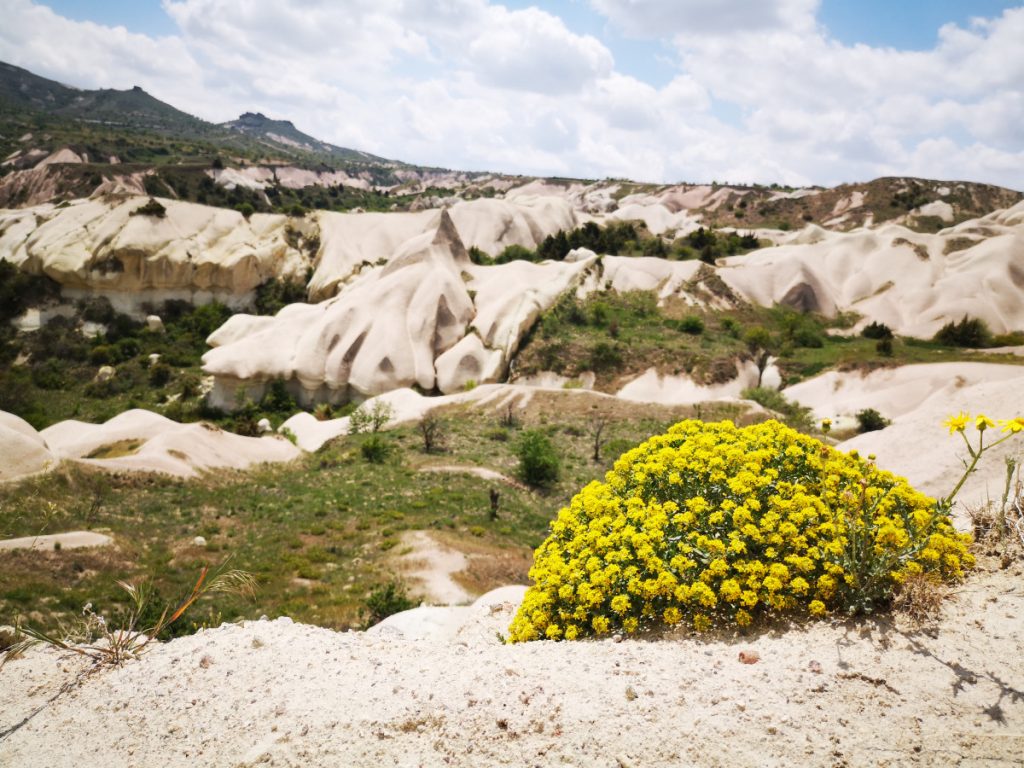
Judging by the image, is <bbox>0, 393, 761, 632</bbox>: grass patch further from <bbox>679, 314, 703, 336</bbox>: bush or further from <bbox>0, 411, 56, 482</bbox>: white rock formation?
<bbox>679, 314, 703, 336</bbox>: bush

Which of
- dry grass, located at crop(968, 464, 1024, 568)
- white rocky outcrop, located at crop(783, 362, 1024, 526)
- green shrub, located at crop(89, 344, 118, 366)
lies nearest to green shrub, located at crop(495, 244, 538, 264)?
white rocky outcrop, located at crop(783, 362, 1024, 526)

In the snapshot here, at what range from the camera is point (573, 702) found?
4707 millimetres

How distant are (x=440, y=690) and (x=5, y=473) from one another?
1958 cm

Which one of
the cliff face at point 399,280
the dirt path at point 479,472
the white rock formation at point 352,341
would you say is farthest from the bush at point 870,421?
the white rock formation at point 352,341

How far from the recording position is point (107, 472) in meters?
20.2

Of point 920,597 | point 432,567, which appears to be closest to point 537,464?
point 432,567

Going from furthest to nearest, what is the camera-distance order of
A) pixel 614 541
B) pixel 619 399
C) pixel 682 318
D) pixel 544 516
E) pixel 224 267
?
pixel 224 267 < pixel 682 318 < pixel 619 399 < pixel 544 516 < pixel 614 541

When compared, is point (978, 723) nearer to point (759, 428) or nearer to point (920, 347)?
point (759, 428)

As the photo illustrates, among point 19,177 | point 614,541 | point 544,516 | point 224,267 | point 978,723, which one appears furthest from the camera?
point 19,177

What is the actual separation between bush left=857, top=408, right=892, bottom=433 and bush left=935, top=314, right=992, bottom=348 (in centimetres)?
2344

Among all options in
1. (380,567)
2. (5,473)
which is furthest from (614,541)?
(5,473)

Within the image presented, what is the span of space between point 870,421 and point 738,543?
32.7 m

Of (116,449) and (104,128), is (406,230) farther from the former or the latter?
(104,128)

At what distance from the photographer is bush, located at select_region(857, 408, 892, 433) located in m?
31.9
